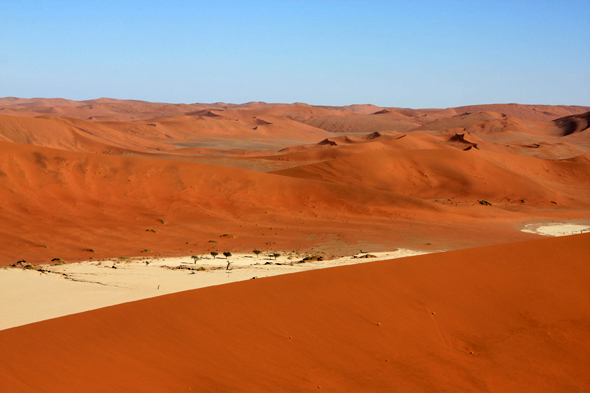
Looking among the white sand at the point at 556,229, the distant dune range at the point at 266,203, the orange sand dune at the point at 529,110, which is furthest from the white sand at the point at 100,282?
the orange sand dune at the point at 529,110

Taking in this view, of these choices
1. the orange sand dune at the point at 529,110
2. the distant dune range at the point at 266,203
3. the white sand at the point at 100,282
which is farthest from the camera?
the orange sand dune at the point at 529,110

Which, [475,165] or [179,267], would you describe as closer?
[179,267]

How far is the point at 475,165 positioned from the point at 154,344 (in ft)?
101

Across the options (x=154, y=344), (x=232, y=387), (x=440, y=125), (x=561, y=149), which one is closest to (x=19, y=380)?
(x=154, y=344)

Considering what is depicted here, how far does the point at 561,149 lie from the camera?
199 feet

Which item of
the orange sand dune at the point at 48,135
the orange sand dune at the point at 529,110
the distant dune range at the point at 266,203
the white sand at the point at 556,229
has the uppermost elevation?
the orange sand dune at the point at 529,110

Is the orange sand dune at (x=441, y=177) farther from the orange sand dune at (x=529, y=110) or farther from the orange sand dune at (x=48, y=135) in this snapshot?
the orange sand dune at (x=529, y=110)

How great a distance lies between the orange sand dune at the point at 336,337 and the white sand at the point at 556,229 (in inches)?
492

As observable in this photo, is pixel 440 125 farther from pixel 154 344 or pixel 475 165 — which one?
pixel 154 344

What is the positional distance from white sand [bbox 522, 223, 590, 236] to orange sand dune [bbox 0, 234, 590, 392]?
12.5 metres

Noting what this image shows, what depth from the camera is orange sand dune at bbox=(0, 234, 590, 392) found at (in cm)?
497

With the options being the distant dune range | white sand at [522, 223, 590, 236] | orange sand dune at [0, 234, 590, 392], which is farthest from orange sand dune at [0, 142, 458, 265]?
orange sand dune at [0, 234, 590, 392]

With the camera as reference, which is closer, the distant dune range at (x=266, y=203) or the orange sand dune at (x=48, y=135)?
the distant dune range at (x=266, y=203)

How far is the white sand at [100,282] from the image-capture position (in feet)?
25.8
